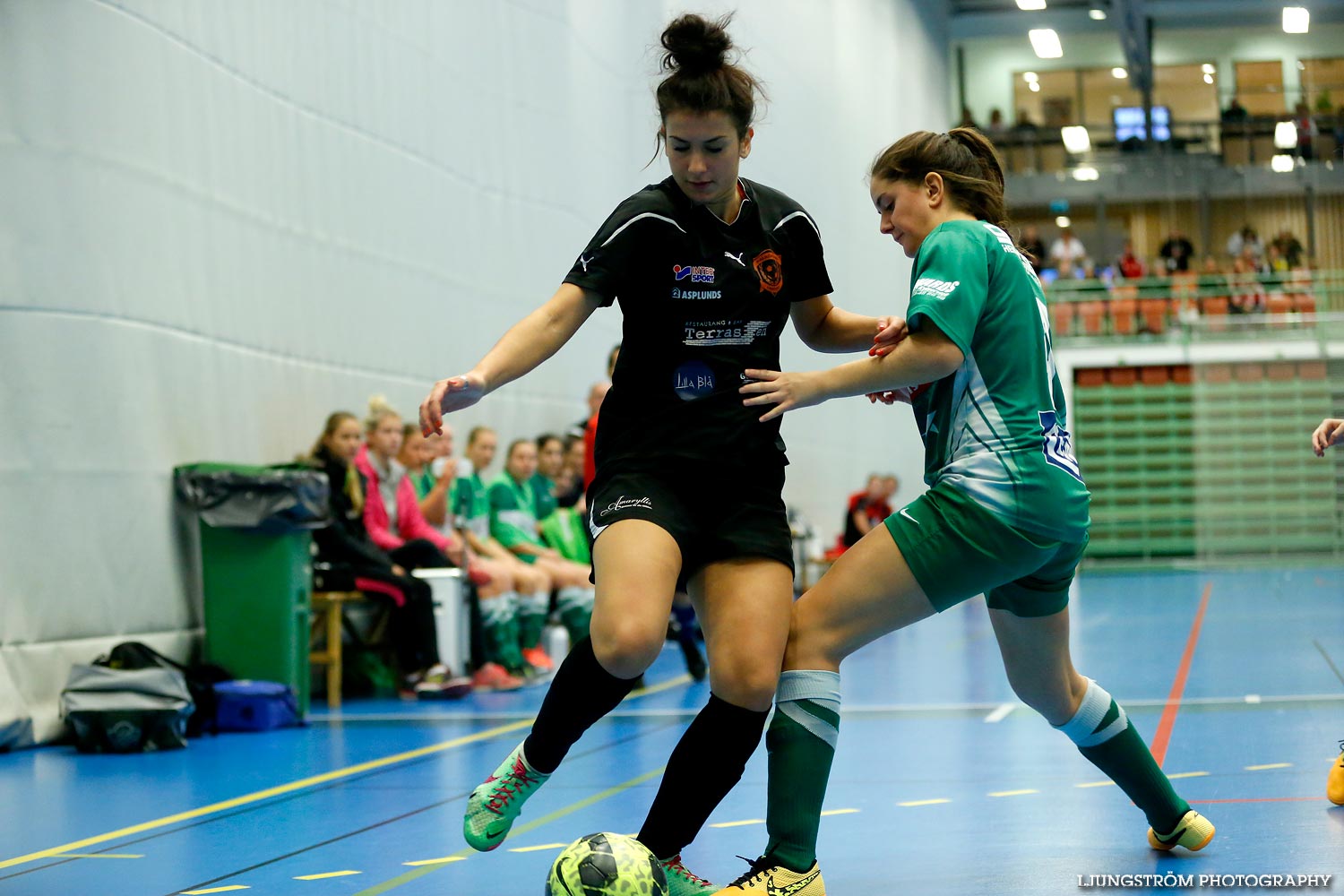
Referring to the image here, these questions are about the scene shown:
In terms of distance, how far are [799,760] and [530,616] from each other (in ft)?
21.9

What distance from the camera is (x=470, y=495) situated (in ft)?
31.2

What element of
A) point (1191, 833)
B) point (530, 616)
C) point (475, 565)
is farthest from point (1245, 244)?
point (1191, 833)

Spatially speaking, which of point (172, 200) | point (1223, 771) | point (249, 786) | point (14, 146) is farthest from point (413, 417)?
point (1223, 771)

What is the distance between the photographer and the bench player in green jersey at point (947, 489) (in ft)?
10.1

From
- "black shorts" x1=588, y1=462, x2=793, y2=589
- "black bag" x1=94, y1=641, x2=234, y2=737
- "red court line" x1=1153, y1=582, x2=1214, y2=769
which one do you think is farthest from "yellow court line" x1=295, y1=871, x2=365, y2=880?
"black bag" x1=94, y1=641, x2=234, y2=737

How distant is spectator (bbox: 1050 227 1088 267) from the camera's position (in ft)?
97.0

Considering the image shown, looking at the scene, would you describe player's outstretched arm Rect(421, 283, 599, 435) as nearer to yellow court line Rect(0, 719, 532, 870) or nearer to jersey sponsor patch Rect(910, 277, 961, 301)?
jersey sponsor patch Rect(910, 277, 961, 301)

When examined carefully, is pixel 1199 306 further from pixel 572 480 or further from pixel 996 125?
pixel 572 480

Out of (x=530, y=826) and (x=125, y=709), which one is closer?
(x=530, y=826)

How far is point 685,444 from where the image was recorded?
3289 mm

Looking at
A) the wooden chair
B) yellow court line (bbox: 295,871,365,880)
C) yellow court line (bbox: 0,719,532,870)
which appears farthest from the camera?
the wooden chair

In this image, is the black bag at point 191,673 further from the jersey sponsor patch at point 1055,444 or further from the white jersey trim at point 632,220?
the jersey sponsor patch at point 1055,444

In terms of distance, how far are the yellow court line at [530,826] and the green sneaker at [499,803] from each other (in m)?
0.41

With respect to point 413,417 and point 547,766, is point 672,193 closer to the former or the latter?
point 547,766
